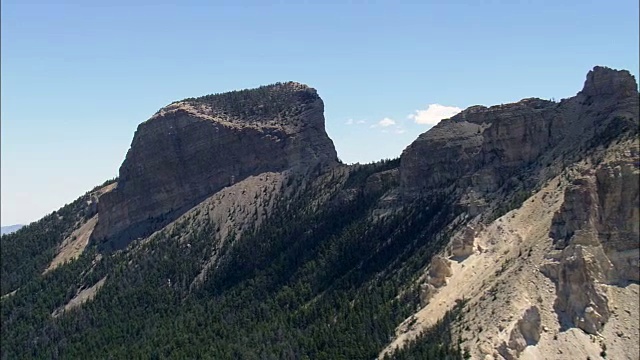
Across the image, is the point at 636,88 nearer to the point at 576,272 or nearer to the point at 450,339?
the point at 576,272

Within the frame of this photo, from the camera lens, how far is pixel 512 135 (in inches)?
6339

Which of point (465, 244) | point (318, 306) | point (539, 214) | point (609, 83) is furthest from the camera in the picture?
Answer: point (318, 306)

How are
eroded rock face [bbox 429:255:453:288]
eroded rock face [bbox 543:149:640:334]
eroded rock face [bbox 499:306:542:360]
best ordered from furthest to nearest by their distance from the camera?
eroded rock face [bbox 429:255:453:288], eroded rock face [bbox 543:149:640:334], eroded rock face [bbox 499:306:542:360]

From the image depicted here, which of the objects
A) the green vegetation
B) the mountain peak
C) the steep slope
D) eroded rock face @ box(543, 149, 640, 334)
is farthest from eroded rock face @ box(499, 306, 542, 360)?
the mountain peak

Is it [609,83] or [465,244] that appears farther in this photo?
[609,83]

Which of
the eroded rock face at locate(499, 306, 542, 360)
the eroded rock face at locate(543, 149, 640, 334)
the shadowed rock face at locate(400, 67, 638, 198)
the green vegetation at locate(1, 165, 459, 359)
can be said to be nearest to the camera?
the eroded rock face at locate(499, 306, 542, 360)

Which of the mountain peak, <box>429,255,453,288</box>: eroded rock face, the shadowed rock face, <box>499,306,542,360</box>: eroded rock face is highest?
the mountain peak

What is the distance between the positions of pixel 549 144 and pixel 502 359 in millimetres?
64048

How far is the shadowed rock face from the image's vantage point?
148500 mm

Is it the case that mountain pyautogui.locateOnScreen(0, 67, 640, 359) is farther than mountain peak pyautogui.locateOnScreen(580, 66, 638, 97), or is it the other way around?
mountain peak pyautogui.locateOnScreen(580, 66, 638, 97)

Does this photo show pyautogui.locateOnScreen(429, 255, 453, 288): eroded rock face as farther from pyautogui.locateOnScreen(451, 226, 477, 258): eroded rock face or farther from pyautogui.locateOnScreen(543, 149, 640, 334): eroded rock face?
pyautogui.locateOnScreen(543, 149, 640, 334): eroded rock face

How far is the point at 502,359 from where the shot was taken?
354 feet

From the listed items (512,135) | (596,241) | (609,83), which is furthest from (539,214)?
(609,83)

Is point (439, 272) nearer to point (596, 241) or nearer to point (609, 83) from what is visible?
point (596, 241)
